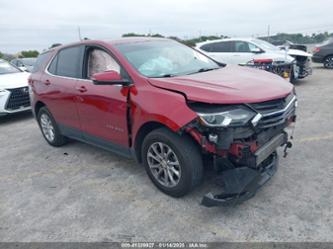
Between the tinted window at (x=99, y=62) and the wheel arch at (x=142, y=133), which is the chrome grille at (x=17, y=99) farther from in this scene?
the wheel arch at (x=142, y=133)

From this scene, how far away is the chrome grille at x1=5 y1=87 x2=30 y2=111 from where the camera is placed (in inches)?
284

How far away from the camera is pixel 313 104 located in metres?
6.78

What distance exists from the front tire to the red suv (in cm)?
1

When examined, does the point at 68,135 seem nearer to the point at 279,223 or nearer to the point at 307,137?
the point at 279,223

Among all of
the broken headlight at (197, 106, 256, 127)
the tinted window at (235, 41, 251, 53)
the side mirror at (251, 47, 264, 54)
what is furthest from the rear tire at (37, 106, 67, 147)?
the tinted window at (235, 41, 251, 53)

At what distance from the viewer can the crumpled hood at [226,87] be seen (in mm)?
2719

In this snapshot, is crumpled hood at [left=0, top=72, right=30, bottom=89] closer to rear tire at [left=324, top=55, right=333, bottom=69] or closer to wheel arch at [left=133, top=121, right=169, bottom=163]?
wheel arch at [left=133, top=121, right=169, bottom=163]

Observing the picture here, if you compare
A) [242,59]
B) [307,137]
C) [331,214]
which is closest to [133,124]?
[331,214]

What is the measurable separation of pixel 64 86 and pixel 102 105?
1031mm

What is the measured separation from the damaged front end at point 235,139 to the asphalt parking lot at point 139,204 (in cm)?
29

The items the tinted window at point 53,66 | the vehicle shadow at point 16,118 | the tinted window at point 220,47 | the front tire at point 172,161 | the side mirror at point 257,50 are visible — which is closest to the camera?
the front tire at point 172,161

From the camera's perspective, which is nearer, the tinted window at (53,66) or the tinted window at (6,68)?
the tinted window at (53,66)

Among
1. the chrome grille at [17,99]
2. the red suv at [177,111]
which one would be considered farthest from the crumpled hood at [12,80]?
the red suv at [177,111]

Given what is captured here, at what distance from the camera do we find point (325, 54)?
507 inches
